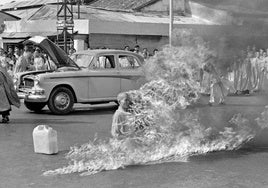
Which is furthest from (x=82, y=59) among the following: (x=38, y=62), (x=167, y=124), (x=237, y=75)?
(x=167, y=124)

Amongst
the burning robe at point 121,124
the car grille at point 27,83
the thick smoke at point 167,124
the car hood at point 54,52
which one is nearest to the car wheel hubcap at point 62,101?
the car grille at point 27,83

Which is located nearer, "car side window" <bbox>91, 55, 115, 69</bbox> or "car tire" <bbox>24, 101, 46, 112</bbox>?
"car side window" <bbox>91, 55, 115, 69</bbox>

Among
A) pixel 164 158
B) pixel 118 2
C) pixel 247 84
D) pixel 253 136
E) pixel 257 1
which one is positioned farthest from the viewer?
pixel 118 2

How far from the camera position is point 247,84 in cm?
1992

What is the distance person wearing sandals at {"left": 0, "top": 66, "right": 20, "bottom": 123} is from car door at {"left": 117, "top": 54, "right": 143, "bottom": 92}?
11.7ft

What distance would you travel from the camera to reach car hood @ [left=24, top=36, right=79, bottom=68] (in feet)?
44.2

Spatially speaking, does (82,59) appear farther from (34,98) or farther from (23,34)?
(23,34)

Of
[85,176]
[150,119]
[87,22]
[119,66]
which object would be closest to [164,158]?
[150,119]

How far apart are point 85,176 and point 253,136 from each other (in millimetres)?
3508

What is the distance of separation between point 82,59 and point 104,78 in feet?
3.18

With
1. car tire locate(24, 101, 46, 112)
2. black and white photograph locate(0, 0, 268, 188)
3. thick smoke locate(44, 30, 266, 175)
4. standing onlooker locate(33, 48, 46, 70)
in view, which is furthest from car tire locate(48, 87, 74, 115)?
thick smoke locate(44, 30, 266, 175)

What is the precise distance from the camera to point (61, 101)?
1331cm

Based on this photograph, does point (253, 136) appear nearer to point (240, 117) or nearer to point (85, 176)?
point (240, 117)

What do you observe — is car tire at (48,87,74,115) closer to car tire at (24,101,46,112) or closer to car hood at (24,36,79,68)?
car tire at (24,101,46,112)
